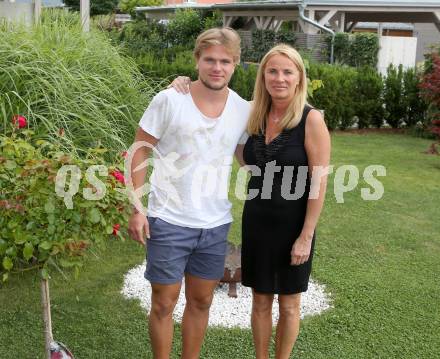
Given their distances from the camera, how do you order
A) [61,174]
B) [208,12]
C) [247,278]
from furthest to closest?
1. [208,12]
2. [247,278]
3. [61,174]

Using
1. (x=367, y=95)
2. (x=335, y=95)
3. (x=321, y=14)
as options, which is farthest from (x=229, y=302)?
(x=321, y=14)

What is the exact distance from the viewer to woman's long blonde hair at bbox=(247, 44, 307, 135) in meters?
2.96

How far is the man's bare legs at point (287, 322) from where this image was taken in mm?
3197

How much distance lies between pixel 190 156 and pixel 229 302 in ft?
6.03

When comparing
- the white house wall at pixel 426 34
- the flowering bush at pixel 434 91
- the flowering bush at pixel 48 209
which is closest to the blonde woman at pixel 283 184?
the flowering bush at pixel 48 209

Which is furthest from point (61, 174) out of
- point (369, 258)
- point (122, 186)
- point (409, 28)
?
point (409, 28)

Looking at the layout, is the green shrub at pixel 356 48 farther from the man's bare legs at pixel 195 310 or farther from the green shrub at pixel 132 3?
the green shrub at pixel 132 3

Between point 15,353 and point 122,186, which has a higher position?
point 122,186

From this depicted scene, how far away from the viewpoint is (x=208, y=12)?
23781mm

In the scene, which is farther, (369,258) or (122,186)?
(369,258)

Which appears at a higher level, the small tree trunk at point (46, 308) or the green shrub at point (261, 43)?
the green shrub at point (261, 43)

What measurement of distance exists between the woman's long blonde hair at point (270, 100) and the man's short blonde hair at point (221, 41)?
0.17m

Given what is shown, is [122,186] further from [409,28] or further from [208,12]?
[409,28]

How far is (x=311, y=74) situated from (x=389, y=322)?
344 inches
